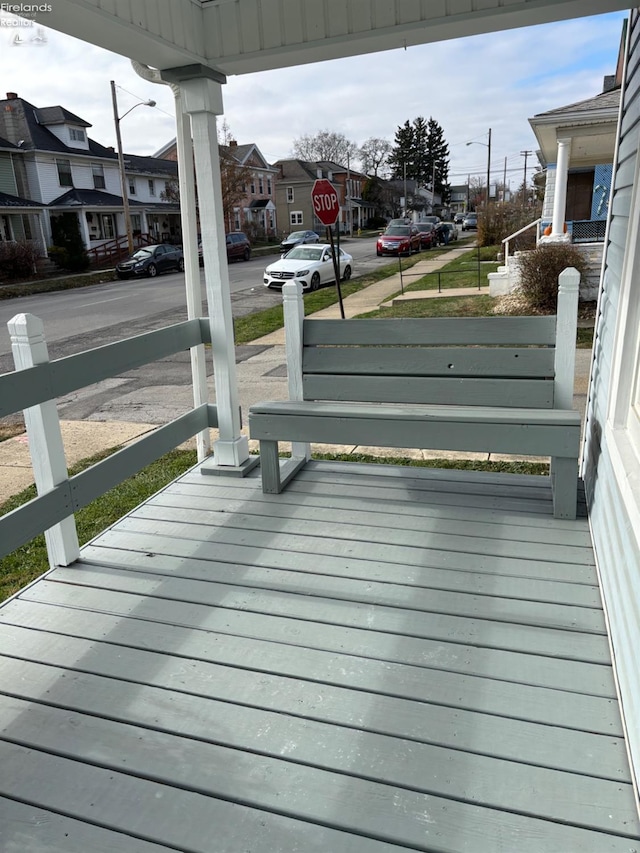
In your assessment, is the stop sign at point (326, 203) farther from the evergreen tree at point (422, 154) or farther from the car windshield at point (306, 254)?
the evergreen tree at point (422, 154)

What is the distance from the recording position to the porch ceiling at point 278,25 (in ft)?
9.45

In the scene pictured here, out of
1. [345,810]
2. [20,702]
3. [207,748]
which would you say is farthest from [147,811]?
[20,702]

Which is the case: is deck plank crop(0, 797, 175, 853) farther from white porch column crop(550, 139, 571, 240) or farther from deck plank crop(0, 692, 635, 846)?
→ white porch column crop(550, 139, 571, 240)

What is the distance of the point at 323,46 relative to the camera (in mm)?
3279

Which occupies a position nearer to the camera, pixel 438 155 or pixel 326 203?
pixel 326 203

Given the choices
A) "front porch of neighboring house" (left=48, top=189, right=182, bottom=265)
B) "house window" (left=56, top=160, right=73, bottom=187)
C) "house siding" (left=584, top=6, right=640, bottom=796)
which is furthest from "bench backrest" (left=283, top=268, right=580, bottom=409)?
"house window" (left=56, top=160, right=73, bottom=187)

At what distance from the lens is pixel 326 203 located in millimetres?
8508

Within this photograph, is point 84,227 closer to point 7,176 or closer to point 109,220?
point 109,220

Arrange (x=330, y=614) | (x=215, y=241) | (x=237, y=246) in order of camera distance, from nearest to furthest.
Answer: (x=330, y=614), (x=215, y=241), (x=237, y=246)

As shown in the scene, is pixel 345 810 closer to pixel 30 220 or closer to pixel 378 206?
pixel 30 220

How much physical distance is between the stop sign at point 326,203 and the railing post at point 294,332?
4.57 metres

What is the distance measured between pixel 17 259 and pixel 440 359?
78.9ft

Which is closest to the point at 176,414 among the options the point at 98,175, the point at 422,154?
the point at 98,175

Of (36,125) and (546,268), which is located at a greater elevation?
(36,125)
